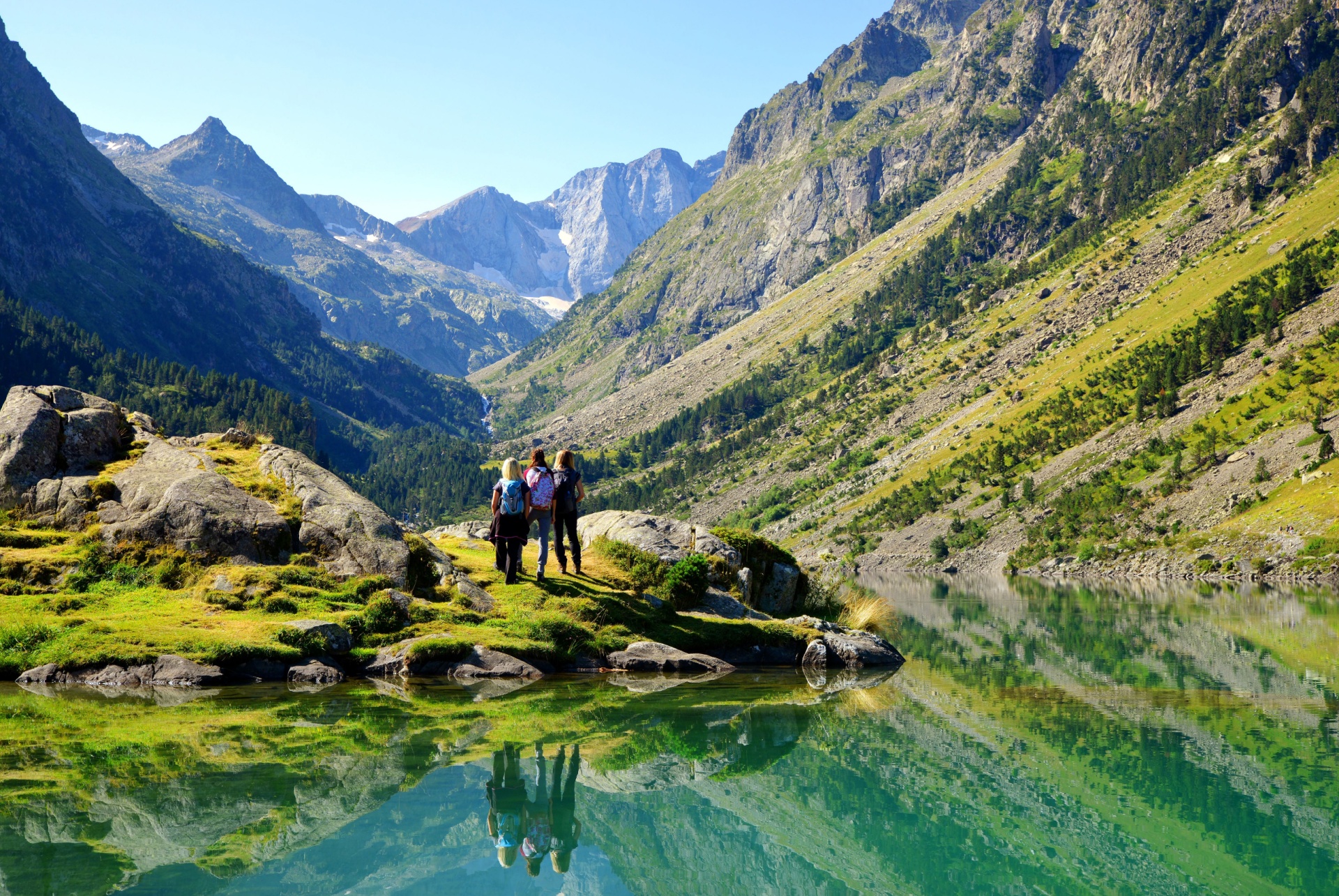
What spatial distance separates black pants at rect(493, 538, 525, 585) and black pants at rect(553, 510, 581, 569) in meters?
1.34

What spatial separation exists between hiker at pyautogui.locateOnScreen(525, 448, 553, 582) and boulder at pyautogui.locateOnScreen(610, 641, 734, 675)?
13.4 ft

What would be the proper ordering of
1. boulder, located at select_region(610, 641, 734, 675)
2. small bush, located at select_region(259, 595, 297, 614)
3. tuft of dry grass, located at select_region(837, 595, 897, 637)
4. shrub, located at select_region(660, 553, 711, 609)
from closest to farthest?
small bush, located at select_region(259, 595, 297, 614) < boulder, located at select_region(610, 641, 734, 675) < shrub, located at select_region(660, 553, 711, 609) < tuft of dry grass, located at select_region(837, 595, 897, 637)

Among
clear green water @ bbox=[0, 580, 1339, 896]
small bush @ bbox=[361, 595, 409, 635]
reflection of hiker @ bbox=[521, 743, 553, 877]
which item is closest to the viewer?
clear green water @ bbox=[0, 580, 1339, 896]

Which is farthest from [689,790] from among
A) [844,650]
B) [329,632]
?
[844,650]

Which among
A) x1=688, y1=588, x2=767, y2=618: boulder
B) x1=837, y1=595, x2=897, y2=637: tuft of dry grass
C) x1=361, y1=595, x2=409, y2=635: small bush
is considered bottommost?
x1=837, y1=595, x2=897, y2=637: tuft of dry grass

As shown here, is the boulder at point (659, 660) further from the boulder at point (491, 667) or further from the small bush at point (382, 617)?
the small bush at point (382, 617)

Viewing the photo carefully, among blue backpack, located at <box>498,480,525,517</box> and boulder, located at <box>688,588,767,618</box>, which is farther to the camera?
boulder, located at <box>688,588,767,618</box>

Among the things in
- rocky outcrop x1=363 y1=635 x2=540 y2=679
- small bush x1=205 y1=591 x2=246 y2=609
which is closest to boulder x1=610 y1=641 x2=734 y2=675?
rocky outcrop x1=363 y1=635 x2=540 y2=679

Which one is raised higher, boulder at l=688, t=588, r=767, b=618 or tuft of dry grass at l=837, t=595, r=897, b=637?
boulder at l=688, t=588, r=767, b=618

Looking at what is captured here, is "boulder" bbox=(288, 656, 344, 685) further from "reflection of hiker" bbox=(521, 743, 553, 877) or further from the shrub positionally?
the shrub

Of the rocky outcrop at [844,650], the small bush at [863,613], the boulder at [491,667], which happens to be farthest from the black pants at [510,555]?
the small bush at [863,613]

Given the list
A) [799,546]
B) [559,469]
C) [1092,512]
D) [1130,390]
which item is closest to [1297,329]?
[1130,390]

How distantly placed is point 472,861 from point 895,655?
22081mm

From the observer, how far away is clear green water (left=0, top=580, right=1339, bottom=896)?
974cm
